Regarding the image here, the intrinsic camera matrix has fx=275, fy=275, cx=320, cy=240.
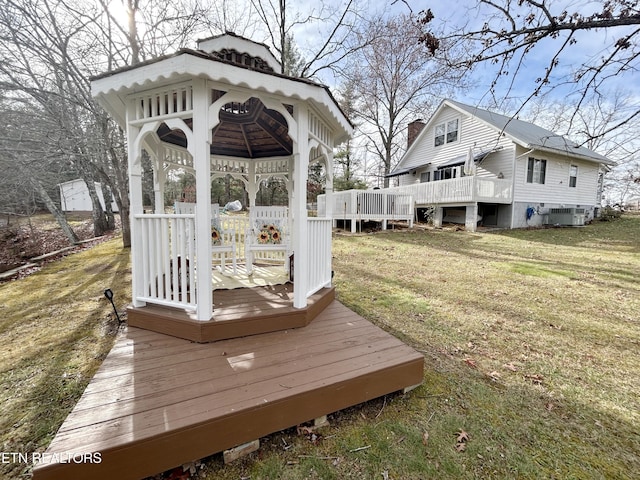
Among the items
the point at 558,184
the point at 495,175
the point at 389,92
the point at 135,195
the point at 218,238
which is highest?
the point at 389,92

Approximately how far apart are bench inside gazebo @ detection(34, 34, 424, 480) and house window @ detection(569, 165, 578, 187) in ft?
56.0

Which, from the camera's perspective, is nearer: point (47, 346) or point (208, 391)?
point (208, 391)

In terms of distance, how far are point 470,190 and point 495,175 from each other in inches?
115

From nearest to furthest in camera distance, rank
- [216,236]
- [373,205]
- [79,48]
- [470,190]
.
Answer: [216,236], [79,48], [470,190], [373,205]

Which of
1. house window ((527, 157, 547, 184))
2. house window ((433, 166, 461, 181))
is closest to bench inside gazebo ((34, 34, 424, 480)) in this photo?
house window ((433, 166, 461, 181))

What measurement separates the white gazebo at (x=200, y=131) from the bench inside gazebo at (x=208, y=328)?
0.04ft

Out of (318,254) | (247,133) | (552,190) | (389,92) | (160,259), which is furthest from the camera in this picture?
(389,92)

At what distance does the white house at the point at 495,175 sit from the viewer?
12.1 meters

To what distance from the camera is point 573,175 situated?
1506cm

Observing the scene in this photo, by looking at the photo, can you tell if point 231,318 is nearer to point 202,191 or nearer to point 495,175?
point 202,191

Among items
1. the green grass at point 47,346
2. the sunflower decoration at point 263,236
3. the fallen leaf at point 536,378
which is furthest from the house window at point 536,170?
the green grass at point 47,346

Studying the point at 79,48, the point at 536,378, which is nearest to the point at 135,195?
the point at 536,378

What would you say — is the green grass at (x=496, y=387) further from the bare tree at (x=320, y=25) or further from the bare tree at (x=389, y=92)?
the bare tree at (x=389, y=92)

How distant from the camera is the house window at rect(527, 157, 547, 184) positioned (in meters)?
13.1
